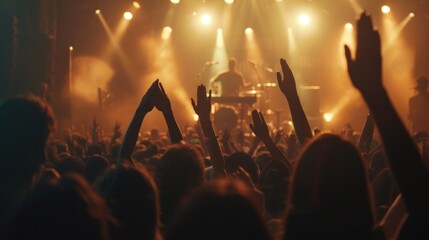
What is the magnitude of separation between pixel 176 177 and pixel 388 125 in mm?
1389

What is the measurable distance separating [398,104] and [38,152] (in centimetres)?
2395

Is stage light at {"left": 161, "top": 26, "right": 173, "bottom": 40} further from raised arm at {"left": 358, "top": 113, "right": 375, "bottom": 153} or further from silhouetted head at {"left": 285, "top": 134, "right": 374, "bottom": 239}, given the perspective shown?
silhouetted head at {"left": 285, "top": 134, "right": 374, "bottom": 239}

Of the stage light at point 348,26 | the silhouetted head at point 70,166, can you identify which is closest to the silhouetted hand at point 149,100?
the silhouetted head at point 70,166

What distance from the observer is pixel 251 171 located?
5.15 metres

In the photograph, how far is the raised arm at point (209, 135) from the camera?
4.55 meters

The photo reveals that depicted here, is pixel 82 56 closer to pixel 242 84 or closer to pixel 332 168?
pixel 242 84

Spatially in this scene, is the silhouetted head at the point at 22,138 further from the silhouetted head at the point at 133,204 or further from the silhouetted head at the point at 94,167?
the silhouetted head at the point at 94,167

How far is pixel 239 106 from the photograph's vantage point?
22781mm

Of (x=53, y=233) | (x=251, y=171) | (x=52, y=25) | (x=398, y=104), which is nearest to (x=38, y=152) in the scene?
(x=53, y=233)

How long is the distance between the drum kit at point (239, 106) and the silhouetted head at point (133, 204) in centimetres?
1213

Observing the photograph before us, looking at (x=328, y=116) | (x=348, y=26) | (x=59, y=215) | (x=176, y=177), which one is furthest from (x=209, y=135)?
(x=348, y=26)

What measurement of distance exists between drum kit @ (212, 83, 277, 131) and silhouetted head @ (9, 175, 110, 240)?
12678 mm

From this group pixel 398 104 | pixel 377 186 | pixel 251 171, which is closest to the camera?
pixel 377 186

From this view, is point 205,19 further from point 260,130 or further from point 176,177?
point 176,177
